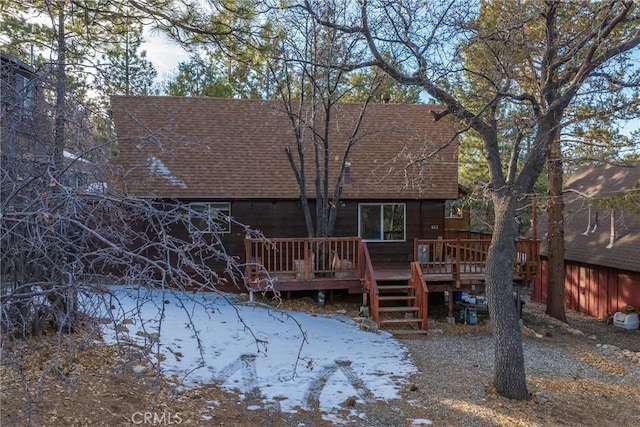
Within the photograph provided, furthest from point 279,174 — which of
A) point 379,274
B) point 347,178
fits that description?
point 379,274

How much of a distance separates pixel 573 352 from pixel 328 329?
16.4ft

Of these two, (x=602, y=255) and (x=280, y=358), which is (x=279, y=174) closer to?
(x=280, y=358)

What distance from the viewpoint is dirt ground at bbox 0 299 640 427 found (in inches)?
193

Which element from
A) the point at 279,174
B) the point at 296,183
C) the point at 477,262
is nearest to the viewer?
the point at 477,262

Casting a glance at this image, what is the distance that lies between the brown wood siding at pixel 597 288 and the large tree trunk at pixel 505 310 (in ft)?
38.0

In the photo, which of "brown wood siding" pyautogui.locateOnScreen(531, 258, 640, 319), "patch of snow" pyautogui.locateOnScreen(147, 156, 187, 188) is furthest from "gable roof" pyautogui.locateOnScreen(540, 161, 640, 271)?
"patch of snow" pyautogui.locateOnScreen(147, 156, 187, 188)

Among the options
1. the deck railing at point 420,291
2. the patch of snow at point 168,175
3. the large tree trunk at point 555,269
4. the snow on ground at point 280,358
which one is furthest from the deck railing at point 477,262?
the patch of snow at point 168,175

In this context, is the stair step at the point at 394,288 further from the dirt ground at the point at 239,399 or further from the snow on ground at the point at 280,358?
the dirt ground at the point at 239,399

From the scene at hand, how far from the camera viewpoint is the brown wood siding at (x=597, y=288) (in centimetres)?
1633

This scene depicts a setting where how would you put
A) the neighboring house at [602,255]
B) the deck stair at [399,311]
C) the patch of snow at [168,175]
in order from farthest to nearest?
the neighboring house at [602,255] < the patch of snow at [168,175] < the deck stair at [399,311]

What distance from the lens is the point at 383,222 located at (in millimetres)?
14711

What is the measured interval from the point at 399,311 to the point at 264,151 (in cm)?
656

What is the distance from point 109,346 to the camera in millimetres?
6855

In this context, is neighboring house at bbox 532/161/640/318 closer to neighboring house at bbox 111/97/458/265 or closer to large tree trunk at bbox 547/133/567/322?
large tree trunk at bbox 547/133/567/322
